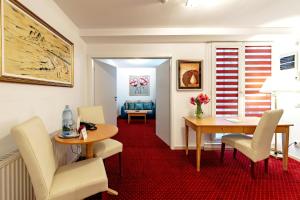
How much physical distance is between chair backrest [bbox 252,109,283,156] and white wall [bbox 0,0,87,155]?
253 centimetres

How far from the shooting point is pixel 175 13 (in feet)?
8.03

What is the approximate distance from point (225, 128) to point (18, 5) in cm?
271

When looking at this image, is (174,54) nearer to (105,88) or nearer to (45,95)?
(105,88)

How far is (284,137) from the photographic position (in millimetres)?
2609

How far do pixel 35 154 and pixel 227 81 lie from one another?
3.26 metres

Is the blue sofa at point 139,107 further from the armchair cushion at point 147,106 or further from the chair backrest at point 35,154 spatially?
the chair backrest at point 35,154

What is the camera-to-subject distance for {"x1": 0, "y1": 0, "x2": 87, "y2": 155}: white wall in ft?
4.57

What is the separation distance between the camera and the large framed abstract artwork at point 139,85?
25.1 ft

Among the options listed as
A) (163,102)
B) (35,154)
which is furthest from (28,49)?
(163,102)

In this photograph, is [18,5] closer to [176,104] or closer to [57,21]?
[57,21]

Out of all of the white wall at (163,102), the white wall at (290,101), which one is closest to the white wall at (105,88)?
the white wall at (163,102)

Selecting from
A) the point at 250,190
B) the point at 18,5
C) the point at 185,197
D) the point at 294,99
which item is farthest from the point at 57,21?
the point at 294,99

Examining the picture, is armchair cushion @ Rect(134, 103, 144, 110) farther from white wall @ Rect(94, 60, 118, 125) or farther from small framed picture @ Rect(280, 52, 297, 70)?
small framed picture @ Rect(280, 52, 297, 70)

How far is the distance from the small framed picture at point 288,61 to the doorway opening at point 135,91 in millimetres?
2061
